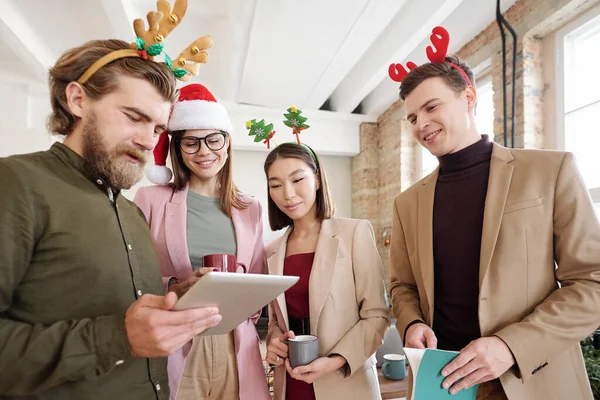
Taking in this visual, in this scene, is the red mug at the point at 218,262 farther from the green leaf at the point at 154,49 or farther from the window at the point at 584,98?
the window at the point at 584,98

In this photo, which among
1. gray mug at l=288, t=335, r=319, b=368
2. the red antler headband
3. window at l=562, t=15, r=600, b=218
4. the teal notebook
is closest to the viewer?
the teal notebook

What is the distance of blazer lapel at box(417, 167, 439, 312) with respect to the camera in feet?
4.27

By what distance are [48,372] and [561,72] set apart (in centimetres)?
371

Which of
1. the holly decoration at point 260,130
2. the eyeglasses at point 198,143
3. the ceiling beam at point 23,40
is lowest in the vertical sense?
the eyeglasses at point 198,143

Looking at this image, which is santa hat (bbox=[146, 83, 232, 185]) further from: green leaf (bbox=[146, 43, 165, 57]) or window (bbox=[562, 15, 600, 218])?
window (bbox=[562, 15, 600, 218])

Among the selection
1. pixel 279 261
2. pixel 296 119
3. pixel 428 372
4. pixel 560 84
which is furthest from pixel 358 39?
pixel 428 372

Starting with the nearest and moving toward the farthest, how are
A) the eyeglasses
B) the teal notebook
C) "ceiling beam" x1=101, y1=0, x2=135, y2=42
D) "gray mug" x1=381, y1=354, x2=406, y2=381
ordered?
the teal notebook
the eyeglasses
"gray mug" x1=381, y1=354, x2=406, y2=381
"ceiling beam" x1=101, y1=0, x2=135, y2=42

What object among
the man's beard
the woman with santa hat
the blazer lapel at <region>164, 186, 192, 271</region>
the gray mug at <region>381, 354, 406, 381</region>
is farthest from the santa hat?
the gray mug at <region>381, 354, 406, 381</region>

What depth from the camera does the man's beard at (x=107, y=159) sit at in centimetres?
104

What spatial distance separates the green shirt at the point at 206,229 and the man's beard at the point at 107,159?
500 millimetres

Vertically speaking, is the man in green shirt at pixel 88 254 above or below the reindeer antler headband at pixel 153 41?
below

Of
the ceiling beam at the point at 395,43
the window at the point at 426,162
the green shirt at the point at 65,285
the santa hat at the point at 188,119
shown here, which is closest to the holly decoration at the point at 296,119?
the santa hat at the point at 188,119

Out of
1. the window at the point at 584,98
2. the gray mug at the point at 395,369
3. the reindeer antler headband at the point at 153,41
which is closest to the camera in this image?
the reindeer antler headband at the point at 153,41

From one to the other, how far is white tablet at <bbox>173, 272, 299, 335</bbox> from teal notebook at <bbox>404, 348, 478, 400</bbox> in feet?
1.18
